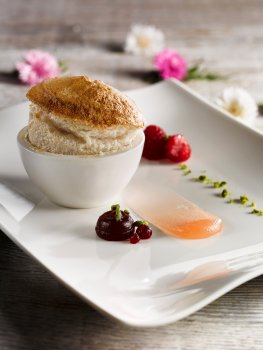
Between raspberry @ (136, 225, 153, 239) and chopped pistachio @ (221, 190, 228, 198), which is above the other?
raspberry @ (136, 225, 153, 239)

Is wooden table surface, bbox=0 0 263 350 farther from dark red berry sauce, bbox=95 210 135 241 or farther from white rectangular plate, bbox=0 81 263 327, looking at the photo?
dark red berry sauce, bbox=95 210 135 241

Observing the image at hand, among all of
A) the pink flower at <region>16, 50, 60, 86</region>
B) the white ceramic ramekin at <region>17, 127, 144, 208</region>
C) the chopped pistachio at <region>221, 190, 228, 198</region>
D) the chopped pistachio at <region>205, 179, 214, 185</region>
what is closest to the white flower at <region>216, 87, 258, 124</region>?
the chopped pistachio at <region>205, 179, 214, 185</region>

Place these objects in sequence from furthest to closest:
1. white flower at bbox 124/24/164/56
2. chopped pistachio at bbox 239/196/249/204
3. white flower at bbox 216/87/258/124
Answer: white flower at bbox 124/24/164/56 < white flower at bbox 216/87/258/124 < chopped pistachio at bbox 239/196/249/204

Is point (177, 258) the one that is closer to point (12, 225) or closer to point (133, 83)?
point (12, 225)

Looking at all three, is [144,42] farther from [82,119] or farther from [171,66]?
[82,119]

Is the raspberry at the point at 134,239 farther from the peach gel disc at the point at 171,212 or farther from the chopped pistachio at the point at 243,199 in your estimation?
the chopped pistachio at the point at 243,199

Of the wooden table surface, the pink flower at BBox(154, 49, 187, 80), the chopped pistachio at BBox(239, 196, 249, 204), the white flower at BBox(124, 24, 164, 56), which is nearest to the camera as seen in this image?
the wooden table surface

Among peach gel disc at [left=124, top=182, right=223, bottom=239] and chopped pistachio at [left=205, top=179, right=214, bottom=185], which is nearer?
peach gel disc at [left=124, top=182, right=223, bottom=239]

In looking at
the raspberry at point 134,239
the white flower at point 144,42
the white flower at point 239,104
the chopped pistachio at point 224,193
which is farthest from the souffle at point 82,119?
the white flower at point 144,42
